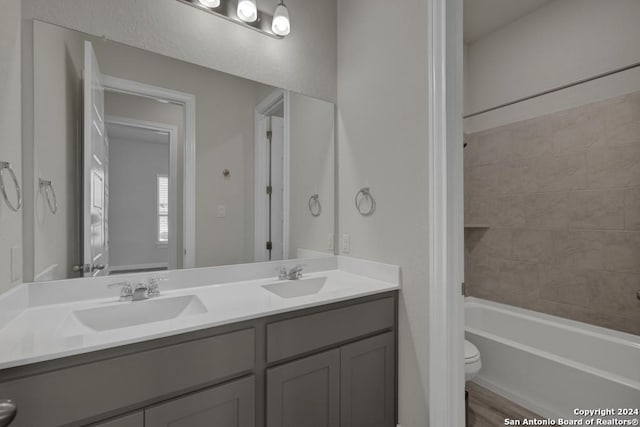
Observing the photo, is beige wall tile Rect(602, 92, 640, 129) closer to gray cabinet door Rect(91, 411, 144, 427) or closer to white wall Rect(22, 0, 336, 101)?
white wall Rect(22, 0, 336, 101)

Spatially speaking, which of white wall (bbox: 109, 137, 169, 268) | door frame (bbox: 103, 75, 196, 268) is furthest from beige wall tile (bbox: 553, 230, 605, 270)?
white wall (bbox: 109, 137, 169, 268)

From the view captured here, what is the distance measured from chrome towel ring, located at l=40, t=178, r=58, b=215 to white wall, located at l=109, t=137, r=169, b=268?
204 mm

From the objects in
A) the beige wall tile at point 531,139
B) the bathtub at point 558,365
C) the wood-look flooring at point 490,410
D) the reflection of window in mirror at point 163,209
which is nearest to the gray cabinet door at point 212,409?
the reflection of window in mirror at point 163,209

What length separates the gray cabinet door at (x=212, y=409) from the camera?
0.92 metres

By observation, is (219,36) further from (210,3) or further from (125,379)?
(125,379)

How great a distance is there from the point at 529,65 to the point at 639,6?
628mm

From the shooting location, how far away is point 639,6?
6.07 feet

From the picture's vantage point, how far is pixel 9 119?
1.02 m

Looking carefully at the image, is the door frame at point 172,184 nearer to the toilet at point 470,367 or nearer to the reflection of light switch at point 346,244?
the reflection of light switch at point 346,244

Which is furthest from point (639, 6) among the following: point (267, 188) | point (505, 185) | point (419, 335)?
point (267, 188)

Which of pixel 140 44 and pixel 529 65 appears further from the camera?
pixel 529 65

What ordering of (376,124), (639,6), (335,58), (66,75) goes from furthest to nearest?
(335,58), (639,6), (376,124), (66,75)

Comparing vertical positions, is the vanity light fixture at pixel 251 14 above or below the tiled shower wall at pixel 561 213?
above

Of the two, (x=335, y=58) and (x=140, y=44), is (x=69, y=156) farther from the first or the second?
(x=335, y=58)
